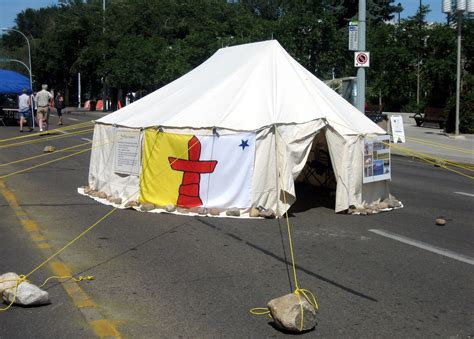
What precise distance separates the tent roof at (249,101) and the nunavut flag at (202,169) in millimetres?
267

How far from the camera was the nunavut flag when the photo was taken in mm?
9289

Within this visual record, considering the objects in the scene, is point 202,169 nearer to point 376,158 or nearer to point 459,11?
point 376,158

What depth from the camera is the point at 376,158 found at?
10.1 meters

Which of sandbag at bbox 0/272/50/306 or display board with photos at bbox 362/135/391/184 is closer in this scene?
sandbag at bbox 0/272/50/306

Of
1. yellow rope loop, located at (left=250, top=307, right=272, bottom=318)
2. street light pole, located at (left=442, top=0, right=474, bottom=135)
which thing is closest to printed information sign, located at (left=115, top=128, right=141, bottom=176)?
yellow rope loop, located at (left=250, top=307, right=272, bottom=318)

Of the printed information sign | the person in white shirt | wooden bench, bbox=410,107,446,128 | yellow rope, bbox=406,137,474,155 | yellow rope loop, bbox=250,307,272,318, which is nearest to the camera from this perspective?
yellow rope loop, bbox=250,307,272,318

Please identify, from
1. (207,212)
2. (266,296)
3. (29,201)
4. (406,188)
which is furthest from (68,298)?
(406,188)

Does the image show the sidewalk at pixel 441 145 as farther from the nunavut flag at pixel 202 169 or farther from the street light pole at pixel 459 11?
the nunavut flag at pixel 202 169

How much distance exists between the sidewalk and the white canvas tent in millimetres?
6554

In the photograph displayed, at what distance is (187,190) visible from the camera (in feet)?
31.1

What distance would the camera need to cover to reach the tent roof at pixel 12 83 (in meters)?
27.1

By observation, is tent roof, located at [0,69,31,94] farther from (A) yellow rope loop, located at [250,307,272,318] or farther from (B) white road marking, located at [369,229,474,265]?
(A) yellow rope loop, located at [250,307,272,318]

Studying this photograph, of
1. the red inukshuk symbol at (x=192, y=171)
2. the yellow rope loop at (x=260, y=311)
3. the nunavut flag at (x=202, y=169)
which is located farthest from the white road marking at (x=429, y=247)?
the yellow rope loop at (x=260, y=311)

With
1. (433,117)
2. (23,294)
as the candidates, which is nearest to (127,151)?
(23,294)
